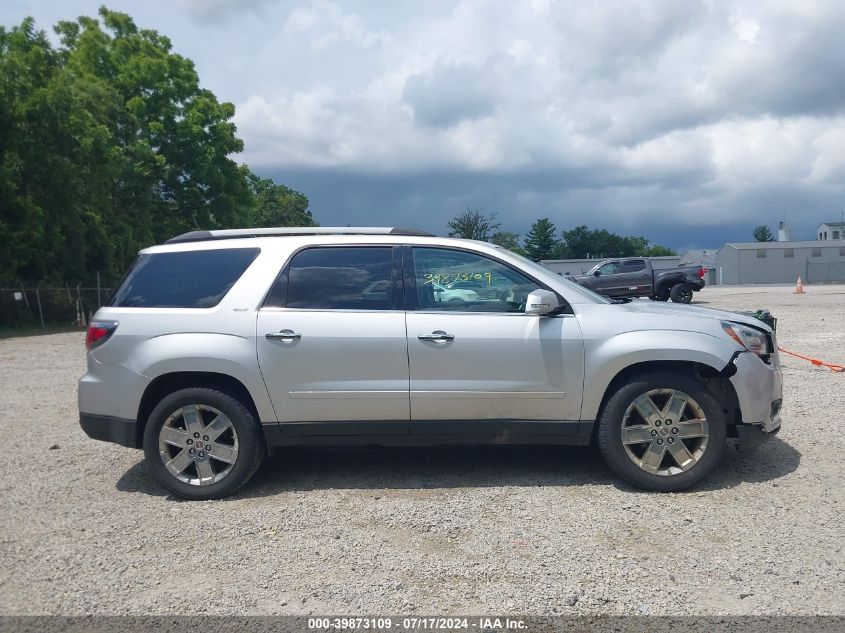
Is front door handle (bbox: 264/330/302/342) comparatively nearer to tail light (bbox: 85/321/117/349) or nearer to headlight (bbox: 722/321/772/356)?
tail light (bbox: 85/321/117/349)

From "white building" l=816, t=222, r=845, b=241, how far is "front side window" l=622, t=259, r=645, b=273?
8832 cm

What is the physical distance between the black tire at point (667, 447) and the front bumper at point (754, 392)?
7.2 inches

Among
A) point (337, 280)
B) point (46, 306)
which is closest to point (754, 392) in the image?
point (337, 280)

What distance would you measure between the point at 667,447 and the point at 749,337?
39.2 inches

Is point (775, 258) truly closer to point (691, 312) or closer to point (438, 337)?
point (691, 312)

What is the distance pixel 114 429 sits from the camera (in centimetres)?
505

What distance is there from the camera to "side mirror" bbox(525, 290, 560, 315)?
4.80 m

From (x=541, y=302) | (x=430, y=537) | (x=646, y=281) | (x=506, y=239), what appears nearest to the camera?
(x=430, y=537)

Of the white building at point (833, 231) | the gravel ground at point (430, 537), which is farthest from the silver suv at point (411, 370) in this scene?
the white building at point (833, 231)

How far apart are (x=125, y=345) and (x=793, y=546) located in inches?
175

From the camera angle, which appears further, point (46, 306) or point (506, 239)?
point (506, 239)

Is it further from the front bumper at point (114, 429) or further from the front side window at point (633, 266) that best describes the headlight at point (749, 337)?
the front side window at point (633, 266)

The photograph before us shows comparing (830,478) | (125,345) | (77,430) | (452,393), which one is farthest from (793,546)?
(77,430)

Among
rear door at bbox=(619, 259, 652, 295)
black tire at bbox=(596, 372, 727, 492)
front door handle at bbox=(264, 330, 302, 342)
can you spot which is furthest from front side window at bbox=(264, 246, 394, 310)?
rear door at bbox=(619, 259, 652, 295)
